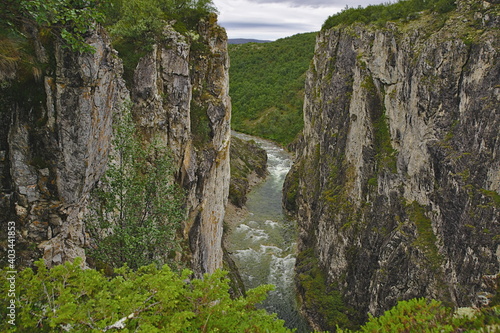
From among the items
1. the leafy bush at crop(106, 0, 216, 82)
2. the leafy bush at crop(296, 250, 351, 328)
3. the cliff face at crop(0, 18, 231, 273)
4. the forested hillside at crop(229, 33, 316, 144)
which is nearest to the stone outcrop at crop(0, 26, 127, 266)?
the cliff face at crop(0, 18, 231, 273)

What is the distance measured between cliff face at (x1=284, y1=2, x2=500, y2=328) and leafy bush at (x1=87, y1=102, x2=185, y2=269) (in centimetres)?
2098

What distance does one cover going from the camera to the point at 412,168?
32.0m

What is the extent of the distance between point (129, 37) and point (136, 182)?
1084cm

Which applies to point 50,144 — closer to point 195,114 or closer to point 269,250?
point 195,114

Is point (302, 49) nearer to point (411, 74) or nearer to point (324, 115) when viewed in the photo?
point (324, 115)

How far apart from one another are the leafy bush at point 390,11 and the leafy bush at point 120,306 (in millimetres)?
35972

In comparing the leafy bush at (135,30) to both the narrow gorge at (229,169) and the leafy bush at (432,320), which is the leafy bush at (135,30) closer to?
the narrow gorge at (229,169)

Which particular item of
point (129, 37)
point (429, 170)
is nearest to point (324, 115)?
point (429, 170)

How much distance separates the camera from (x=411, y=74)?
32969 mm

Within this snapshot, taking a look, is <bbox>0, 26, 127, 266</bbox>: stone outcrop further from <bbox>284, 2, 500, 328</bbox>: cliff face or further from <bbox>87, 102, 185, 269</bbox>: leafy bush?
<bbox>284, 2, 500, 328</bbox>: cliff face

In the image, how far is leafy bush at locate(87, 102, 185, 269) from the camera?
15.1 metres

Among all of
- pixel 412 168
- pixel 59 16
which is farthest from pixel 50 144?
pixel 412 168

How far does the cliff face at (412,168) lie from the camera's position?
2527cm

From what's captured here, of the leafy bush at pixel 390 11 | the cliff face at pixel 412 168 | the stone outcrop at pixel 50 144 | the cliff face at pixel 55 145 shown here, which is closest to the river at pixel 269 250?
the cliff face at pixel 412 168
